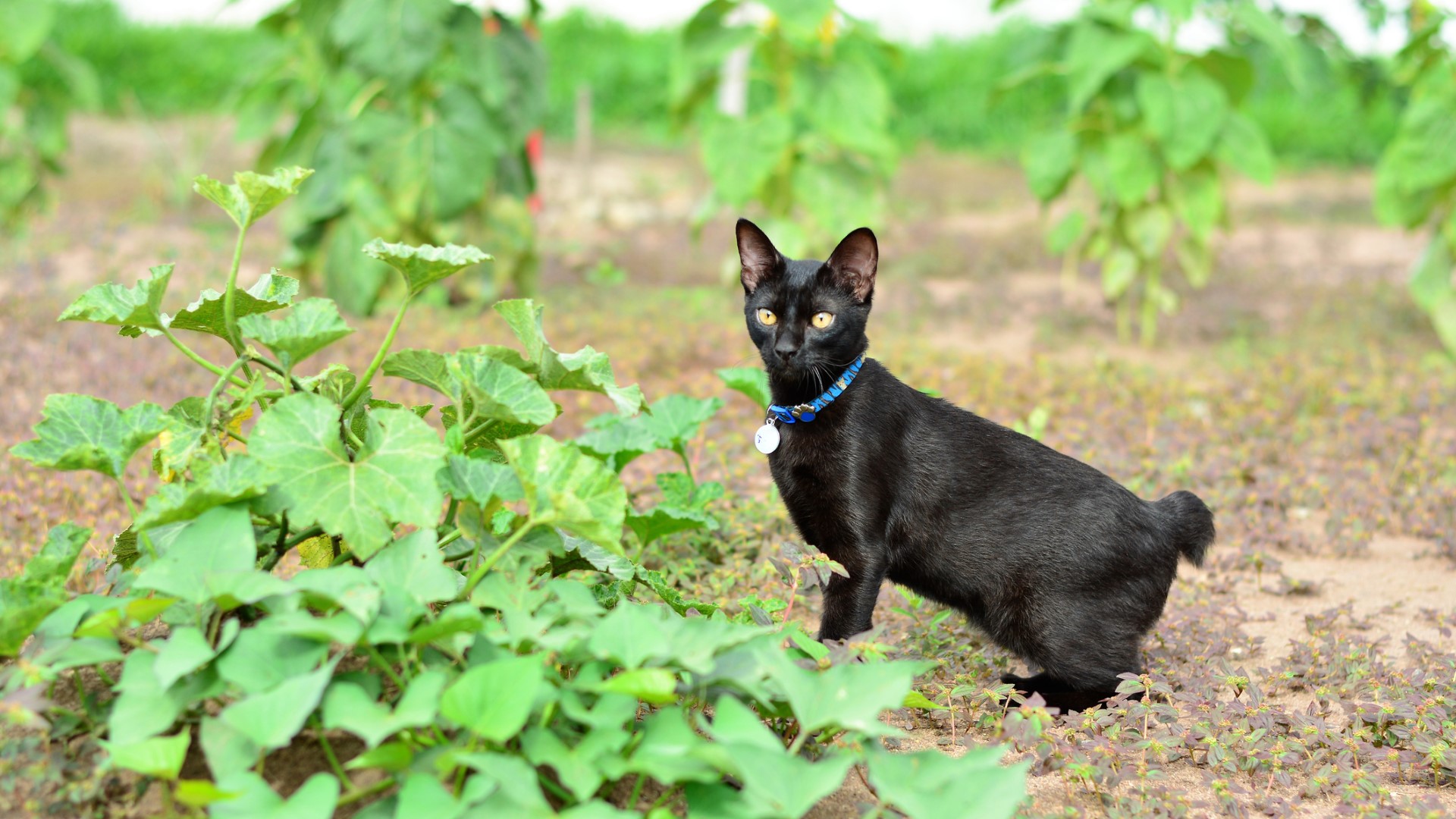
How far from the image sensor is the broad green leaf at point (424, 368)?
8.29 ft

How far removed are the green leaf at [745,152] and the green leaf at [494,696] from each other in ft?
15.6

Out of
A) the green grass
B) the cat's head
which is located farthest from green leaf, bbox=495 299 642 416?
the green grass

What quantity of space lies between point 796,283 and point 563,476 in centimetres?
101

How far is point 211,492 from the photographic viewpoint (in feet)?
6.98

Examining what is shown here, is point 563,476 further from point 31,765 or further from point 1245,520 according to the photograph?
point 1245,520

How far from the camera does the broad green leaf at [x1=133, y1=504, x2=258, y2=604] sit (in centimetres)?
206

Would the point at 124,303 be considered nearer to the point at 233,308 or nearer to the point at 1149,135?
the point at 233,308

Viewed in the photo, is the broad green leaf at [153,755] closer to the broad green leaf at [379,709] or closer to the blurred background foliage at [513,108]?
the broad green leaf at [379,709]

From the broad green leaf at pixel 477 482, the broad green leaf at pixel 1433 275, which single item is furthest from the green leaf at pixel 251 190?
the broad green leaf at pixel 1433 275

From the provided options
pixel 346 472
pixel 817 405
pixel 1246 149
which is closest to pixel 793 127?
pixel 1246 149

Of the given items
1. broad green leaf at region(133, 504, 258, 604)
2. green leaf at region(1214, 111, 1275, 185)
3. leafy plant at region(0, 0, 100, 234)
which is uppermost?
green leaf at region(1214, 111, 1275, 185)

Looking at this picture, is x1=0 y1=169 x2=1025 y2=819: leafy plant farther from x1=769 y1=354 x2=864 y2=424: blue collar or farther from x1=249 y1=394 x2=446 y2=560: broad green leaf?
x1=769 y1=354 x2=864 y2=424: blue collar

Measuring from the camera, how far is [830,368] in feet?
9.91

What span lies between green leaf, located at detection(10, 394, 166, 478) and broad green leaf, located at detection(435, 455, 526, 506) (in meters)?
0.58
